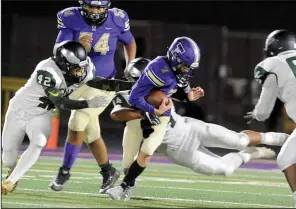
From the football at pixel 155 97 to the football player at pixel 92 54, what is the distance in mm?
377

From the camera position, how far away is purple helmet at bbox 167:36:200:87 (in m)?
5.80

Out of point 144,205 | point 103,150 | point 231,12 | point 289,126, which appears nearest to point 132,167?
point 144,205

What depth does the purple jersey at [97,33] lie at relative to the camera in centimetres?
637

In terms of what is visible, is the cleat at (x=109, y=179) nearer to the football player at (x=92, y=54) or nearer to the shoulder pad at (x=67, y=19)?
the football player at (x=92, y=54)

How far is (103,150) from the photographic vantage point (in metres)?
6.41

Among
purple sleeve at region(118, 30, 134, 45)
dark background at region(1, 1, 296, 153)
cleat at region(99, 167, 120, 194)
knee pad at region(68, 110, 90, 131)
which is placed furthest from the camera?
dark background at region(1, 1, 296, 153)

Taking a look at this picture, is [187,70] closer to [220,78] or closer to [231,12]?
[220,78]

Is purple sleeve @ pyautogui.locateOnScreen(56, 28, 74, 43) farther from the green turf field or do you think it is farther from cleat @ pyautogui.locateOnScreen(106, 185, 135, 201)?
cleat @ pyautogui.locateOnScreen(106, 185, 135, 201)

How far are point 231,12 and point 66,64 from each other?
339 inches

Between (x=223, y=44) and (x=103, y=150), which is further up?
(x=103, y=150)

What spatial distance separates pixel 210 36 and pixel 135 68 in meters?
6.71

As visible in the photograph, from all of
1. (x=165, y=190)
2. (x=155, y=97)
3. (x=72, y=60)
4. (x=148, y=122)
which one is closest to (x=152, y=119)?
(x=148, y=122)

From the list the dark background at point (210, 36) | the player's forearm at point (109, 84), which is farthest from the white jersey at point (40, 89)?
the dark background at point (210, 36)

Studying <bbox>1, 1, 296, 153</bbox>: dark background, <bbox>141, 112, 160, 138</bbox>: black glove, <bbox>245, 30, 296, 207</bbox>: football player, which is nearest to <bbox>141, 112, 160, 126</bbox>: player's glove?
<bbox>141, 112, 160, 138</bbox>: black glove
